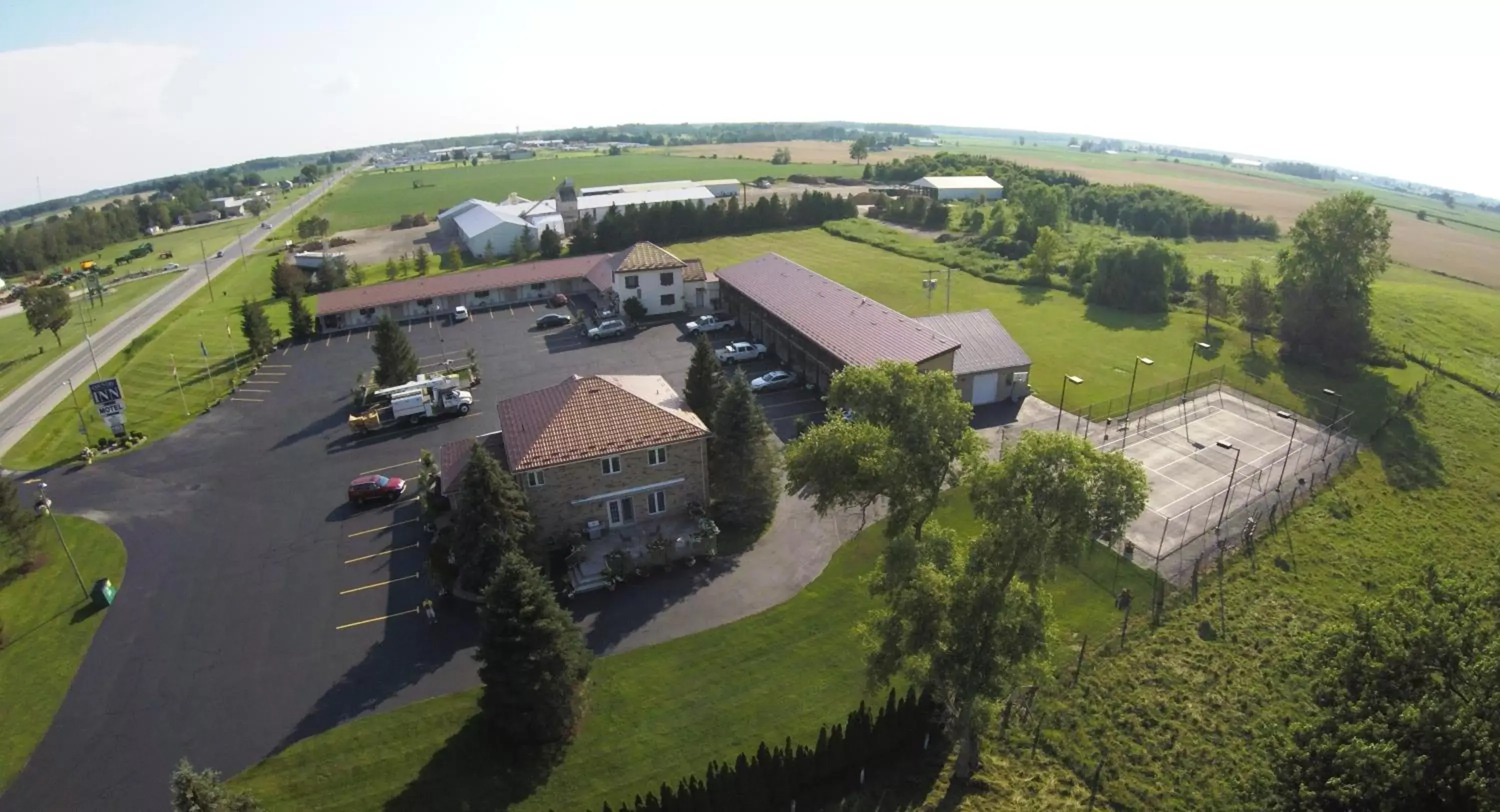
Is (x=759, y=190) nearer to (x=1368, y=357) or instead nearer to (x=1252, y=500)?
(x=1368, y=357)

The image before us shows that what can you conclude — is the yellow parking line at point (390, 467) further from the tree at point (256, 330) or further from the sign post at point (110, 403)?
the tree at point (256, 330)

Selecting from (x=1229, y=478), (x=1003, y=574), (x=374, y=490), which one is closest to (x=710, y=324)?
(x=374, y=490)

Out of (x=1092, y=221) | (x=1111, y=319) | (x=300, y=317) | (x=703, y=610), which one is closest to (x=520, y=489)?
(x=703, y=610)

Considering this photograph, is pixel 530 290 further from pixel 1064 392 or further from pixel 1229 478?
pixel 1229 478

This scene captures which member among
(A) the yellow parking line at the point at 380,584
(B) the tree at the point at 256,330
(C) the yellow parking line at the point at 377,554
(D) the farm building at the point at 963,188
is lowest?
(A) the yellow parking line at the point at 380,584

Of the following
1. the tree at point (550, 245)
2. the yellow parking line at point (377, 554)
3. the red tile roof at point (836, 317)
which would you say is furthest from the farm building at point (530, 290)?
the yellow parking line at point (377, 554)

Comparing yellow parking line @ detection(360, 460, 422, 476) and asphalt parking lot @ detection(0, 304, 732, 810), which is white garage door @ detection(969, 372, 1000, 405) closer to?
asphalt parking lot @ detection(0, 304, 732, 810)
